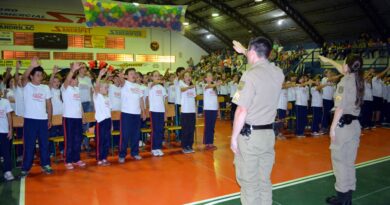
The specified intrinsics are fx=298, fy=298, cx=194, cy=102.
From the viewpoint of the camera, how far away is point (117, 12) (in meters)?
8.50

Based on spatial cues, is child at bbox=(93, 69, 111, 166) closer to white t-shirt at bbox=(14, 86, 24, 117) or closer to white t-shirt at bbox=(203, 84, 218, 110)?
white t-shirt at bbox=(14, 86, 24, 117)

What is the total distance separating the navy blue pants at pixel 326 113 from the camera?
8.40 meters

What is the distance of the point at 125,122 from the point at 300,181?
3.09 m

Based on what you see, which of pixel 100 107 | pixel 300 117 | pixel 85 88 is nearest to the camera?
pixel 100 107

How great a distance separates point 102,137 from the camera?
521 cm

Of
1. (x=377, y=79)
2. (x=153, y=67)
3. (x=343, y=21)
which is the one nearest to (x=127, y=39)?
(x=153, y=67)

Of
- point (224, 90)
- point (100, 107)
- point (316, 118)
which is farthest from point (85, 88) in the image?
point (224, 90)

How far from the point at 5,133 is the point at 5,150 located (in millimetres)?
255

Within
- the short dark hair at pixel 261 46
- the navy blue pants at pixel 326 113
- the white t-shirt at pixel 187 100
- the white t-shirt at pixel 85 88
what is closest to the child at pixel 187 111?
the white t-shirt at pixel 187 100

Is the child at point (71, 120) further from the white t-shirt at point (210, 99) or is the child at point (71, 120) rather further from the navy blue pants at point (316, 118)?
the navy blue pants at point (316, 118)

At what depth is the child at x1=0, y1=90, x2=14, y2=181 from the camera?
173 inches

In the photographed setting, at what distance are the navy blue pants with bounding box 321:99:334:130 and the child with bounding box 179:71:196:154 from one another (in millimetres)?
4341

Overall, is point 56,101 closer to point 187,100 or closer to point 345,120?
point 187,100

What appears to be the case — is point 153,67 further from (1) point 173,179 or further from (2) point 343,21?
(1) point 173,179
